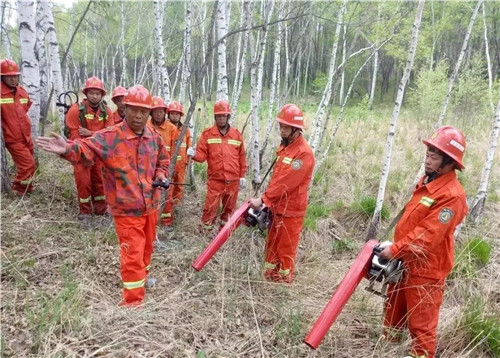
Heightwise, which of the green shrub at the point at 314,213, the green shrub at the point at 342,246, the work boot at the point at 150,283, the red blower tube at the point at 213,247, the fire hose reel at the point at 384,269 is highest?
the fire hose reel at the point at 384,269

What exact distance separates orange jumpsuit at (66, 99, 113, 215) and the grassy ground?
0.31 metres

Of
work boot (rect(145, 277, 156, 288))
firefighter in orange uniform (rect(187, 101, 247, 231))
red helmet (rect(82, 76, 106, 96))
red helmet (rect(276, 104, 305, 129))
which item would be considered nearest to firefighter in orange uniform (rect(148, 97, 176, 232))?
firefighter in orange uniform (rect(187, 101, 247, 231))

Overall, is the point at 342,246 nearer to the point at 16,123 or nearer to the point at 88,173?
the point at 88,173

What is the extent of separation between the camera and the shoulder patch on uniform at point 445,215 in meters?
2.73

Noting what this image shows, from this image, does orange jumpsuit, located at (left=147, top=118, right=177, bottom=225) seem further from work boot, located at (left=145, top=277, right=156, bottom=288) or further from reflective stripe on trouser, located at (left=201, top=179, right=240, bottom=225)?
work boot, located at (left=145, top=277, right=156, bottom=288)

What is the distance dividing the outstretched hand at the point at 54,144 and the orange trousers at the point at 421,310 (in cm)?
288

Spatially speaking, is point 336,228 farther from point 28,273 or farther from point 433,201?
point 28,273

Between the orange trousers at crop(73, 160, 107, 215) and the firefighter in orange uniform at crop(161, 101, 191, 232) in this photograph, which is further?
the firefighter in orange uniform at crop(161, 101, 191, 232)

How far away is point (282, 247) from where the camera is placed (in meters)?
4.28

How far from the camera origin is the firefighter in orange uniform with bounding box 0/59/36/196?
502cm

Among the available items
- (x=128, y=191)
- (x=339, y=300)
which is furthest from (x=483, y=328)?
(x=128, y=191)

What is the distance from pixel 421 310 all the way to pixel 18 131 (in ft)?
17.9

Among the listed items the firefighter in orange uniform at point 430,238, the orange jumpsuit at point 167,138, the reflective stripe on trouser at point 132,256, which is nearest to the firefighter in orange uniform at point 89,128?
the orange jumpsuit at point 167,138

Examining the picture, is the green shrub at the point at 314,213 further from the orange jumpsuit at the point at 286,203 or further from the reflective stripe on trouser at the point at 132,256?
the reflective stripe on trouser at the point at 132,256
